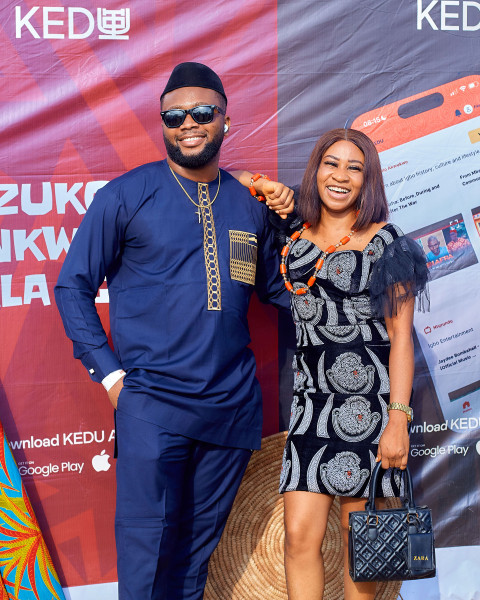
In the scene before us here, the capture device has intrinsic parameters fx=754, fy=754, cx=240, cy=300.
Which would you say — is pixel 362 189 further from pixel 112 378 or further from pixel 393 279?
pixel 112 378

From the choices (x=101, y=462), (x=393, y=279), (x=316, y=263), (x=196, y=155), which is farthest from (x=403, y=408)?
(x=101, y=462)

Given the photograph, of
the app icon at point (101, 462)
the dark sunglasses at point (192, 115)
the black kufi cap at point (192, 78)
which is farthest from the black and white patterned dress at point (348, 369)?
the app icon at point (101, 462)

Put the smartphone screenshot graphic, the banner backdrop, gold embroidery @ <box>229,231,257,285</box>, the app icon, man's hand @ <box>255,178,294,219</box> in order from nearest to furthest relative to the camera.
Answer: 1. gold embroidery @ <box>229,231,257,285</box>
2. man's hand @ <box>255,178,294,219</box>
3. the banner backdrop
4. the app icon
5. the smartphone screenshot graphic

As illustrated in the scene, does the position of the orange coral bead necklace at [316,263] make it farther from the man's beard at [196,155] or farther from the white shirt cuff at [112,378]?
the white shirt cuff at [112,378]

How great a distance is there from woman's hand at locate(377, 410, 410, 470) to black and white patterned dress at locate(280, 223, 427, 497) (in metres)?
0.07

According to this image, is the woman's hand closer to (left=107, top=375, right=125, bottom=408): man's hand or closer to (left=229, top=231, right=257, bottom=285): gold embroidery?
(left=229, top=231, right=257, bottom=285): gold embroidery

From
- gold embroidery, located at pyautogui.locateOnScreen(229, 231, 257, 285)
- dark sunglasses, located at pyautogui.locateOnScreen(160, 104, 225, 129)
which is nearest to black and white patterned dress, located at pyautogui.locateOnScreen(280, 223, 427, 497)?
gold embroidery, located at pyautogui.locateOnScreen(229, 231, 257, 285)

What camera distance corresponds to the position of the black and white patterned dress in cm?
255

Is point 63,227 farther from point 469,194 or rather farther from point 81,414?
point 469,194

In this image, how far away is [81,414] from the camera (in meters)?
3.11

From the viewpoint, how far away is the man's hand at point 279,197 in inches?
109

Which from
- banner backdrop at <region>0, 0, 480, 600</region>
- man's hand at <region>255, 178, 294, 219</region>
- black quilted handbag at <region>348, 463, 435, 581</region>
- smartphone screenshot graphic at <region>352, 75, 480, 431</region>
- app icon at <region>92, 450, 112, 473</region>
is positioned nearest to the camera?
black quilted handbag at <region>348, 463, 435, 581</region>

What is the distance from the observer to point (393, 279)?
2.50 metres

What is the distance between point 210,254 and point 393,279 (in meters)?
0.62
